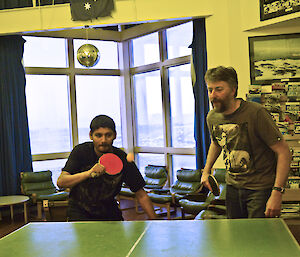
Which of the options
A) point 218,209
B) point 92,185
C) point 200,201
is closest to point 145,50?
point 200,201

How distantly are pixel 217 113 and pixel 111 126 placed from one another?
2.44 ft

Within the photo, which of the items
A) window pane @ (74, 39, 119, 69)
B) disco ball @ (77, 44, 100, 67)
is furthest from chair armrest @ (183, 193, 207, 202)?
window pane @ (74, 39, 119, 69)

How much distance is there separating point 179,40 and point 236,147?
16.4ft

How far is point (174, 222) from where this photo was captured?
2539mm

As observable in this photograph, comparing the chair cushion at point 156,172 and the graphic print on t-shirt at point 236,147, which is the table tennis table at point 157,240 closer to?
the graphic print on t-shirt at point 236,147

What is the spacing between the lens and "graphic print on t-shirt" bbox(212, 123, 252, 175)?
2.63m

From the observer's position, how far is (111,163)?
283cm

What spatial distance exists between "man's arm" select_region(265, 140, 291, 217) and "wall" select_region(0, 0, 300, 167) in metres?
2.71

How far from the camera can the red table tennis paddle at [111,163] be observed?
2.79m

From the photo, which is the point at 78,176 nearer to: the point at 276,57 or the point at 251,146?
the point at 251,146

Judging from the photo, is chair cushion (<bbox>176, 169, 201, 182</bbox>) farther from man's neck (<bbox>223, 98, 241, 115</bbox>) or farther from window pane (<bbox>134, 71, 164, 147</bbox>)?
man's neck (<bbox>223, 98, 241, 115</bbox>)

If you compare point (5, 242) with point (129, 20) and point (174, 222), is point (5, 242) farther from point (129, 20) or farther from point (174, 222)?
point (129, 20)

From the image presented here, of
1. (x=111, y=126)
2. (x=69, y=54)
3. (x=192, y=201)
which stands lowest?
(x=192, y=201)

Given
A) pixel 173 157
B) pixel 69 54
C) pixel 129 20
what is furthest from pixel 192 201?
pixel 69 54
